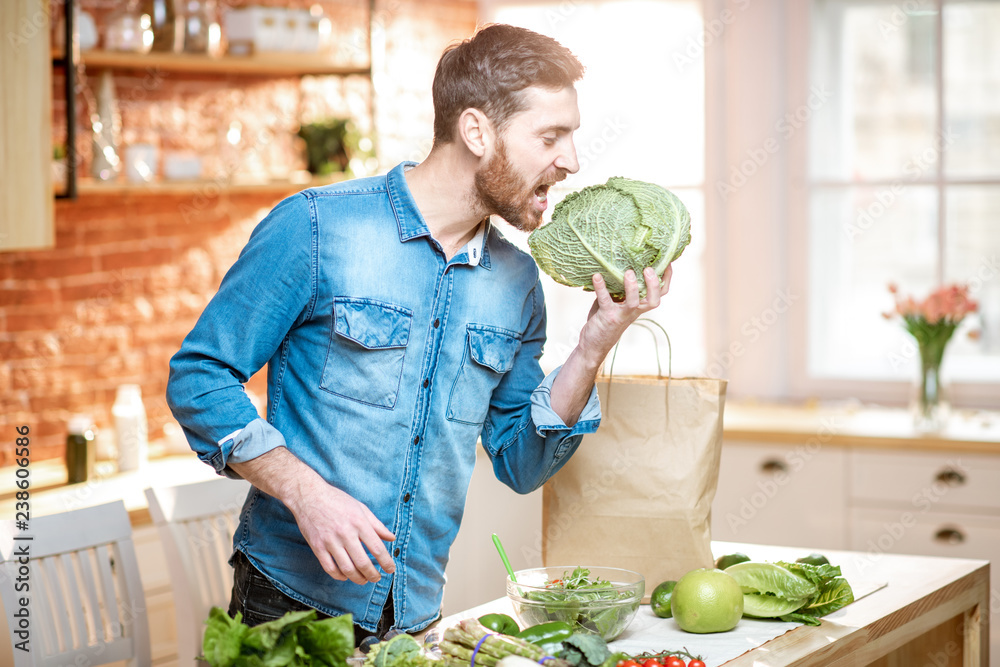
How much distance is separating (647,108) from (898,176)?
957mm

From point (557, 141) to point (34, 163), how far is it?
158 centimetres

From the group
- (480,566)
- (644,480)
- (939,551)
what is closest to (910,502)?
(939,551)

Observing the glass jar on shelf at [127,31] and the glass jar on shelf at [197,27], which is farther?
the glass jar on shelf at [197,27]

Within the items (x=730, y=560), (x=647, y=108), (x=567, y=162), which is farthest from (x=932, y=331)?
→ (x=567, y=162)

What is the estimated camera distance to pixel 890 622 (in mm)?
1693

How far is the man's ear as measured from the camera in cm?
154

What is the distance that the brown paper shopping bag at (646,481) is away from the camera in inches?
67.6

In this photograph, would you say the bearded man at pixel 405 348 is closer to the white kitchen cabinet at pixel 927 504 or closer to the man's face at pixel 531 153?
the man's face at pixel 531 153

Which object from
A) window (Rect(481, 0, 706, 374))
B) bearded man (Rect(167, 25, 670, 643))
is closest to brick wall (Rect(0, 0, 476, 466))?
window (Rect(481, 0, 706, 374))

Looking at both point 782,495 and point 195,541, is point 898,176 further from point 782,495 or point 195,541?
point 195,541

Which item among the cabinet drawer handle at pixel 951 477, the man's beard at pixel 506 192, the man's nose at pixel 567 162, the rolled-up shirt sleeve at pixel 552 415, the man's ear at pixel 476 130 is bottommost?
the cabinet drawer handle at pixel 951 477

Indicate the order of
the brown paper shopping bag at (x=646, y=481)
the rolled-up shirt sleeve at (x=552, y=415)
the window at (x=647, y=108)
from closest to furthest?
the rolled-up shirt sleeve at (x=552, y=415) < the brown paper shopping bag at (x=646, y=481) < the window at (x=647, y=108)

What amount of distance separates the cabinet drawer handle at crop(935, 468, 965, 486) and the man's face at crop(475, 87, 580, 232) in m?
2.16

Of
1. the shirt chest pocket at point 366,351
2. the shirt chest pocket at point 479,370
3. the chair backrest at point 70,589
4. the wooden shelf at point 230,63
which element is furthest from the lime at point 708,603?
the wooden shelf at point 230,63
